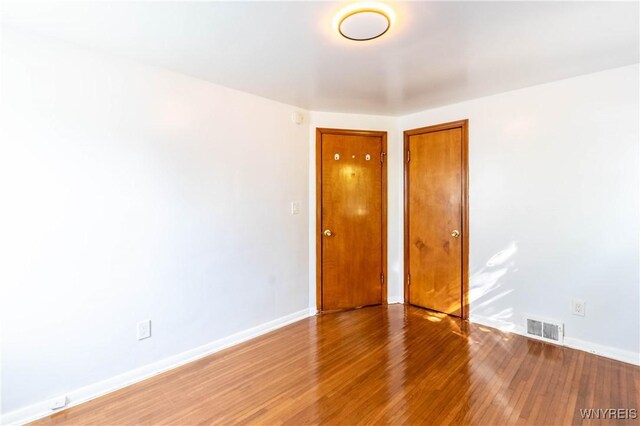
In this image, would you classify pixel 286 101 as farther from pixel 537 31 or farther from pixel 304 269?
pixel 537 31

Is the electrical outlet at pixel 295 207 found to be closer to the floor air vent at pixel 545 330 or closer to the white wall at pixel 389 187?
the white wall at pixel 389 187

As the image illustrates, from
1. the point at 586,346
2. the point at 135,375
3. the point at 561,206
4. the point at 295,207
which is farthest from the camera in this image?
the point at 295,207

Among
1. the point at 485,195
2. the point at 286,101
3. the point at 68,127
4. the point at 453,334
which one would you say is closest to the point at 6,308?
the point at 68,127

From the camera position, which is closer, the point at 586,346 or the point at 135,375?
the point at 135,375

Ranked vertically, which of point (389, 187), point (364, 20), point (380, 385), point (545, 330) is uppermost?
point (364, 20)

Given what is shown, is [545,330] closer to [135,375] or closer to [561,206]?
[561,206]

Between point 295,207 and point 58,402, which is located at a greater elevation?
point 295,207

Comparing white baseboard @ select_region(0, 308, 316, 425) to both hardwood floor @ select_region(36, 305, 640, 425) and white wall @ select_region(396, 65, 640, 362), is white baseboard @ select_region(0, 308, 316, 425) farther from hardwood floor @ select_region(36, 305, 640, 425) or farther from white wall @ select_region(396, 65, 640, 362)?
white wall @ select_region(396, 65, 640, 362)

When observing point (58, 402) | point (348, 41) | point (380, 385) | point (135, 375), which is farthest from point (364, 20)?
point (58, 402)

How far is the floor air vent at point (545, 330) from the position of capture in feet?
8.50

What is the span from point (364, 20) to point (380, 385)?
2200 mm

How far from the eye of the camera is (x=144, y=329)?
2211 mm

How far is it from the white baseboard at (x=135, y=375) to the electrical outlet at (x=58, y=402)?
0.02 meters

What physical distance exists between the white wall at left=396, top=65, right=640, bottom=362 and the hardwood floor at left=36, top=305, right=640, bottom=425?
1.12ft
